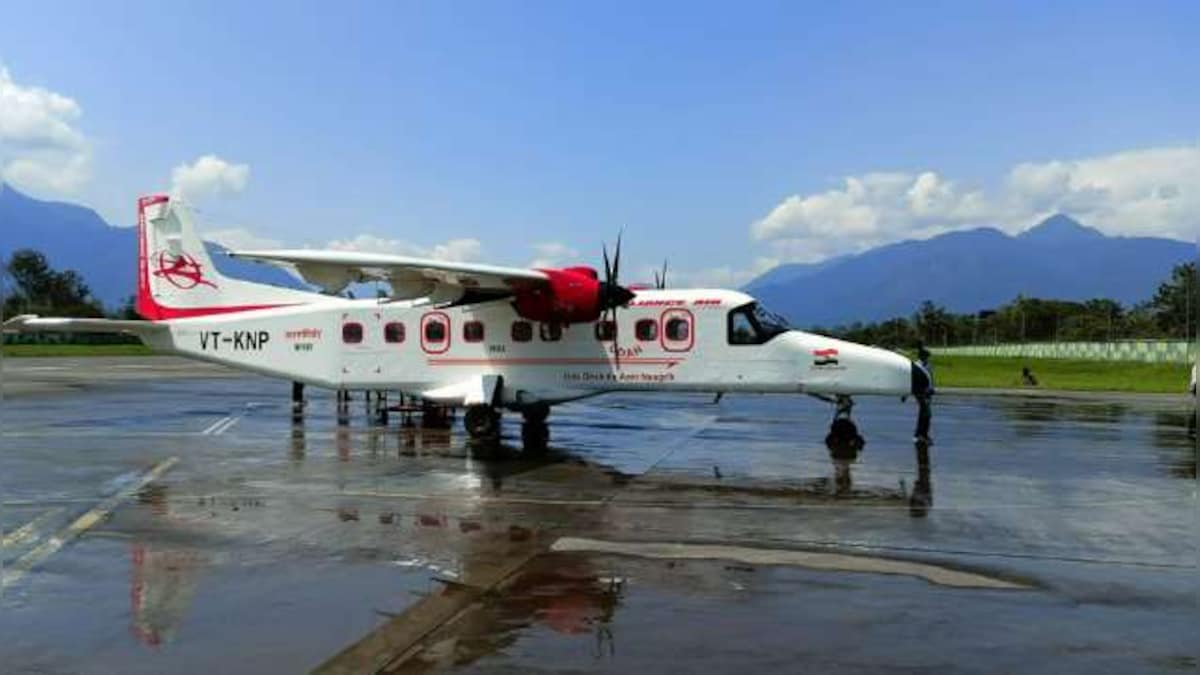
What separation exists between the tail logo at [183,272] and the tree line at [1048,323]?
84115 mm

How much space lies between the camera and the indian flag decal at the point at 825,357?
60.6ft

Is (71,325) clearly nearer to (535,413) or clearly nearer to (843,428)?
(535,413)

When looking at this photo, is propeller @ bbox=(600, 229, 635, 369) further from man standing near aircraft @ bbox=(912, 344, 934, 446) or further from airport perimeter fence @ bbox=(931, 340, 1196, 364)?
airport perimeter fence @ bbox=(931, 340, 1196, 364)

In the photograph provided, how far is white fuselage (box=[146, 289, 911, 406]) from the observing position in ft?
61.3

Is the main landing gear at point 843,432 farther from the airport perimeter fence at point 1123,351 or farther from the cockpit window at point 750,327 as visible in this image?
the airport perimeter fence at point 1123,351

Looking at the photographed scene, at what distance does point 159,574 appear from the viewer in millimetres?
8055

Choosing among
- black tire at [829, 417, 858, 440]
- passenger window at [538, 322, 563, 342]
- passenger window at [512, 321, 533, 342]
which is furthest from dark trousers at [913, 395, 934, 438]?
passenger window at [512, 321, 533, 342]

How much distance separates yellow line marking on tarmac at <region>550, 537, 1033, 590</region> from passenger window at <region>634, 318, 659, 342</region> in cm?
1006

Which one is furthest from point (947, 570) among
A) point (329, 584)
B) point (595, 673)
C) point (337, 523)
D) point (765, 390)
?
point (765, 390)

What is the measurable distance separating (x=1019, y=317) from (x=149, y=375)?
11371cm

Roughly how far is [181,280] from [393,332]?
571 cm

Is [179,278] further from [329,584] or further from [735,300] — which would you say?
[329,584]

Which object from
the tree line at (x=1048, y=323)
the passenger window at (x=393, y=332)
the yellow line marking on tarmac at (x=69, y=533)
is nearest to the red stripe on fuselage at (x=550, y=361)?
the passenger window at (x=393, y=332)

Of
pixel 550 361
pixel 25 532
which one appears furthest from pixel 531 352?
pixel 25 532
